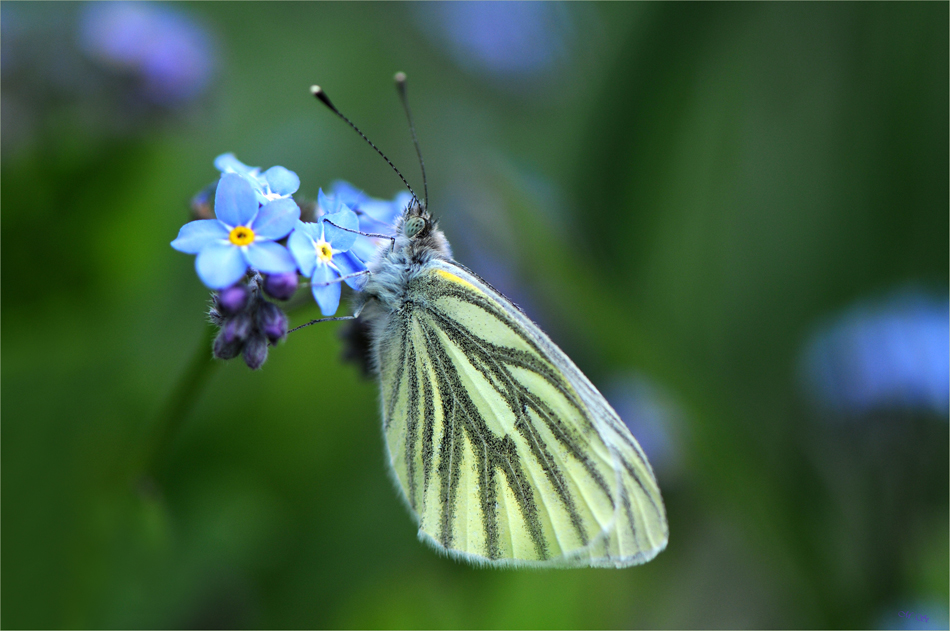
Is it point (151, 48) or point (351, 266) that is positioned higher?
point (151, 48)

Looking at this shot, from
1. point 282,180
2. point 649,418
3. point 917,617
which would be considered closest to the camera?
point 282,180

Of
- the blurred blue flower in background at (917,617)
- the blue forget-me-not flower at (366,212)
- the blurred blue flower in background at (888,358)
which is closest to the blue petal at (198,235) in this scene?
the blue forget-me-not flower at (366,212)

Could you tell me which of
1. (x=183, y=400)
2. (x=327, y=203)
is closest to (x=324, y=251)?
(x=327, y=203)

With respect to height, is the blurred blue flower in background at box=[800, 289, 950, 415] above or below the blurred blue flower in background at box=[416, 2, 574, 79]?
below

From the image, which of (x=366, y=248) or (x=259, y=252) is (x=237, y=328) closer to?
(x=259, y=252)

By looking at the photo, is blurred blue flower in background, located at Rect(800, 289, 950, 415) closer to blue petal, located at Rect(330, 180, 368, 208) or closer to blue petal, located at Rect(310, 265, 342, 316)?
blue petal, located at Rect(330, 180, 368, 208)

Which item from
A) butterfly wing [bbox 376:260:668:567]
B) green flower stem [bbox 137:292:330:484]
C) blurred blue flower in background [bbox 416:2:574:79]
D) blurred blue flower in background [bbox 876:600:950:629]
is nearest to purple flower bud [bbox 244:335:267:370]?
green flower stem [bbox 137:292:330:484]
